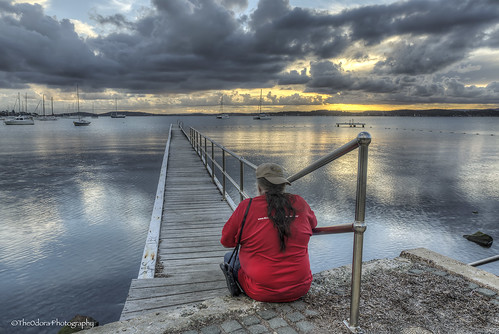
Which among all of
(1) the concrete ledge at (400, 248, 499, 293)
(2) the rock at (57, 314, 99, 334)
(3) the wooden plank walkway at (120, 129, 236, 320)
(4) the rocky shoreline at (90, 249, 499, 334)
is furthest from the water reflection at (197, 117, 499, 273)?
(4) the rocky shoreline at (90, 249, 499, 334)

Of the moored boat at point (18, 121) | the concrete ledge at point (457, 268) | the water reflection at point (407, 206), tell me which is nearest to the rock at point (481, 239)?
the water reflection at point (407, 206)

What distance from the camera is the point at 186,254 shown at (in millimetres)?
4988

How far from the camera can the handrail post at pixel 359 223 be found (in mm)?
1992

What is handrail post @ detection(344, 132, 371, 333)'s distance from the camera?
6.53 ft

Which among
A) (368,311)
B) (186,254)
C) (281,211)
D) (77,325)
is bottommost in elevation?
(77,325)

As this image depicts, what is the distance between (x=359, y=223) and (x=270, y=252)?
721mm

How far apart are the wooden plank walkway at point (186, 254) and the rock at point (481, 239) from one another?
8866 mm

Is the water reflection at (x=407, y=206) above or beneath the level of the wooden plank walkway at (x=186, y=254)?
beneath

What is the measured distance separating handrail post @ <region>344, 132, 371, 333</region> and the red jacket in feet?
1.42

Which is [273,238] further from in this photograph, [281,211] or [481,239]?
Answer: [481,239]

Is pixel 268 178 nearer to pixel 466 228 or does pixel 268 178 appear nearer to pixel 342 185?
pixel 466 228

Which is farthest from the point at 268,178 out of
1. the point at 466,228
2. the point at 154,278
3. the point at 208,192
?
the point at 466,228

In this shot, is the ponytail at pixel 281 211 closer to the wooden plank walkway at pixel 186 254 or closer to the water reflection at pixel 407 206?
the wooden plank walkway at pixel 186 254

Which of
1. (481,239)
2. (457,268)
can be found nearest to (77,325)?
(457,268)
